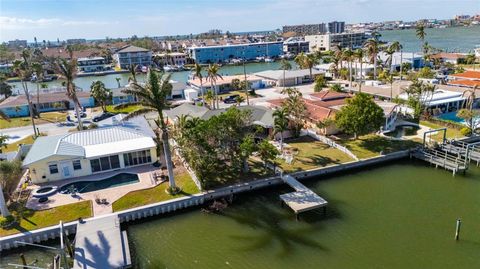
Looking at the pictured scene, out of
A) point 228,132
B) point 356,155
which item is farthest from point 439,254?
point 228,132

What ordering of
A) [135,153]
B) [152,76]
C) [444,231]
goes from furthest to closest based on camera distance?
1. [135,153]
2. [152,76]
3. [444,231]

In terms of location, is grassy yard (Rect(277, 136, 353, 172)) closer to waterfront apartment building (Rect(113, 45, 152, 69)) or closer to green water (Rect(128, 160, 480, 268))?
→ green water (Rect(128, 160, 480, 268))

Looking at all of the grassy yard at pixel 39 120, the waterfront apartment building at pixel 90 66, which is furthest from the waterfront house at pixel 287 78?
the waterfront apartment building at pixel 90 66

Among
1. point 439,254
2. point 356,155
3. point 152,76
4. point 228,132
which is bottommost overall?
point 439,254

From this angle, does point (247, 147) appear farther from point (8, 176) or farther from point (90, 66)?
point (90, 66)

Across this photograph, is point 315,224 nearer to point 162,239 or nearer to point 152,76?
point 162,239

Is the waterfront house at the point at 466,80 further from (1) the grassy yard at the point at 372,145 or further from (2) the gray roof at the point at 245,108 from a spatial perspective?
(2) the gray roof at the point at 245,108
